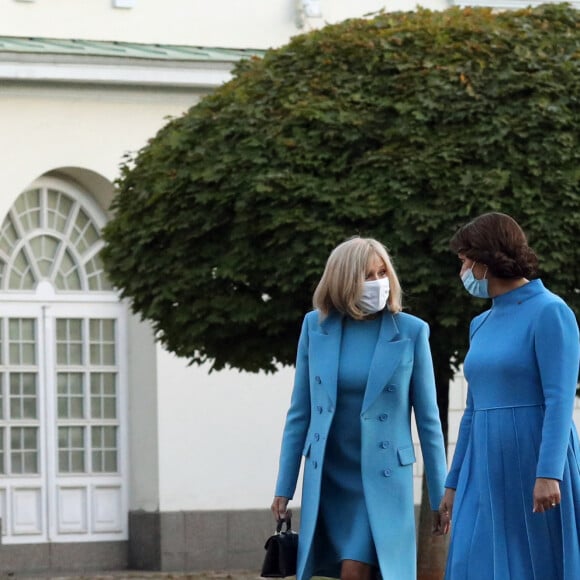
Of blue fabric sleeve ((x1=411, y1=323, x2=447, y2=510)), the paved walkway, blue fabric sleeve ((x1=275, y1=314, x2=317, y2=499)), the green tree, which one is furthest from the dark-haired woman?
the paved walkway

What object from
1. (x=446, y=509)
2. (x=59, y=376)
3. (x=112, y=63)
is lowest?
(x=446, y=509)

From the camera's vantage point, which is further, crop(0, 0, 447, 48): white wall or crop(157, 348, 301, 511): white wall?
crop(157, 348, 301, 511): white wall

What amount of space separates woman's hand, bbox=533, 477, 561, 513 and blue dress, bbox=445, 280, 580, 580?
28 millimetres

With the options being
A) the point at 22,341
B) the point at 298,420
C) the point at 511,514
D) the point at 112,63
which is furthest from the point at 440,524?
the point at 22,341

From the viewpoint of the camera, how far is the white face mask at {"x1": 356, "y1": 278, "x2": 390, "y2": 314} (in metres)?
8.02

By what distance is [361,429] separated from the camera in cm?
809

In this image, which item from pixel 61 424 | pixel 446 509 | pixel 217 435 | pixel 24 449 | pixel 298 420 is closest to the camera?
pixel 446 509

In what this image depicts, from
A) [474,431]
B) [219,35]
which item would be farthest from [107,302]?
[474,431]

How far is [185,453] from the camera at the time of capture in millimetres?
18094

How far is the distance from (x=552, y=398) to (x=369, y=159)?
17.6 ft

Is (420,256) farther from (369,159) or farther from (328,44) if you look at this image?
(328,44)

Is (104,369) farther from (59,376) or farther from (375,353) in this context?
(375,353)

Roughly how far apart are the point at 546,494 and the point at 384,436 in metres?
1.19

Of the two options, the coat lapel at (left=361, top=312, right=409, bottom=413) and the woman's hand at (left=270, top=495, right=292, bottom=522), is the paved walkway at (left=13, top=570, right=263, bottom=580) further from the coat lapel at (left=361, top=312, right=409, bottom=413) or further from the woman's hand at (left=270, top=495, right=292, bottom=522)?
the coat lapel at (left=361, top=312, right=409, bottom=413)
